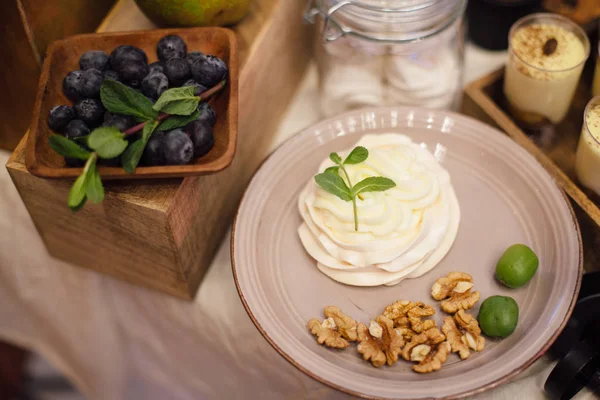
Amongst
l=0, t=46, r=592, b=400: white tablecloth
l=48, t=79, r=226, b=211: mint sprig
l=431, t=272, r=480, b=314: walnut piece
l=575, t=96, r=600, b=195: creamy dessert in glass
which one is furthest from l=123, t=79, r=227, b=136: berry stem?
l=575, t=96, r=600, b=195: creamy dessert in glass

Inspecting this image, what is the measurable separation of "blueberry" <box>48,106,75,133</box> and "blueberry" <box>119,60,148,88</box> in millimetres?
73

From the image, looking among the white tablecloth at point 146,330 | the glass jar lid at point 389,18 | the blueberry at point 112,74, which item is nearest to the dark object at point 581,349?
the white tablecloth at point 146,330

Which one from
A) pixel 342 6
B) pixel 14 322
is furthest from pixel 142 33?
pixel 14 322

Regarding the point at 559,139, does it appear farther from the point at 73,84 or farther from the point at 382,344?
the point at 73,84

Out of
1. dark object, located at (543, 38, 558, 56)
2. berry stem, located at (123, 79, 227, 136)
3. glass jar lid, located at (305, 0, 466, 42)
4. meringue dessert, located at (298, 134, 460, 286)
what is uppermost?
berry stem, located at (123, 79, 227, 136)

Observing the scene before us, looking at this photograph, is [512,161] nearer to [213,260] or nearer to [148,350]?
[213,260]

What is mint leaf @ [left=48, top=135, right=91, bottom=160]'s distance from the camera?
2.04ft

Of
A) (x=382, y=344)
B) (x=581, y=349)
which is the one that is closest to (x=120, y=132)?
(x=382, y=344)

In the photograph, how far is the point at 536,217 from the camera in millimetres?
761

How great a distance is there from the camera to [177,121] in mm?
676

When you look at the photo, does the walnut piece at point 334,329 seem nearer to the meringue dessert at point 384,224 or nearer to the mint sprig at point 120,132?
the meringue dessert at point 384,224

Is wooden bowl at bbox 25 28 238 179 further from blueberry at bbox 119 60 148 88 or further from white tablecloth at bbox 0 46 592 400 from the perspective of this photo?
white tablecloth at bbox 0 46 592 400

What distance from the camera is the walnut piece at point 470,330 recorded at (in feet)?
2.19

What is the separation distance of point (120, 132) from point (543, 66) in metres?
0.56
